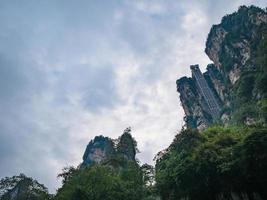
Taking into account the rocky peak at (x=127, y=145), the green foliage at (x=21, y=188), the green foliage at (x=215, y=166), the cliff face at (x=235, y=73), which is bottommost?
Answer: the green foliage at (x=215, y=166)

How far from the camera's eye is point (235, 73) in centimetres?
8888

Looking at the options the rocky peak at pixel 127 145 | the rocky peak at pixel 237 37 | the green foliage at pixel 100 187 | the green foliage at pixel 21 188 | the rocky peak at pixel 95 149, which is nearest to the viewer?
the green foliage at pixel 100 187

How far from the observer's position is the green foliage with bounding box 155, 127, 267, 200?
31109 millimetres

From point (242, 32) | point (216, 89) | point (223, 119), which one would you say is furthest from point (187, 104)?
point (242, 32)

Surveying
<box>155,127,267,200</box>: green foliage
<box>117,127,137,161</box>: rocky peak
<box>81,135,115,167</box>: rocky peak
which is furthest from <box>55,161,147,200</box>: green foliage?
<box>81,135,115,167</box>: rocky peak

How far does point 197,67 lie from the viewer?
398 feet

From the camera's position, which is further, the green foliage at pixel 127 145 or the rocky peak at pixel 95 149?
the rocky peak at pixel 95 149

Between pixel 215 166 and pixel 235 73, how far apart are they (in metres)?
59.2

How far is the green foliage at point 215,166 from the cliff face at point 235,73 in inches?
404

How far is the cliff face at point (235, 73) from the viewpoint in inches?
2400

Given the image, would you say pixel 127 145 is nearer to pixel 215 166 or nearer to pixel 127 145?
pixel 127 145

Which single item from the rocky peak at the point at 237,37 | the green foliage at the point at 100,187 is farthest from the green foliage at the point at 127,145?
the rocky peak at the point at 237,37

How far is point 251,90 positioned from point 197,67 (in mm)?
55789

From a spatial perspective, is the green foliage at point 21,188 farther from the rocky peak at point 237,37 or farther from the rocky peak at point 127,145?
the rocky peak at point 237,37
